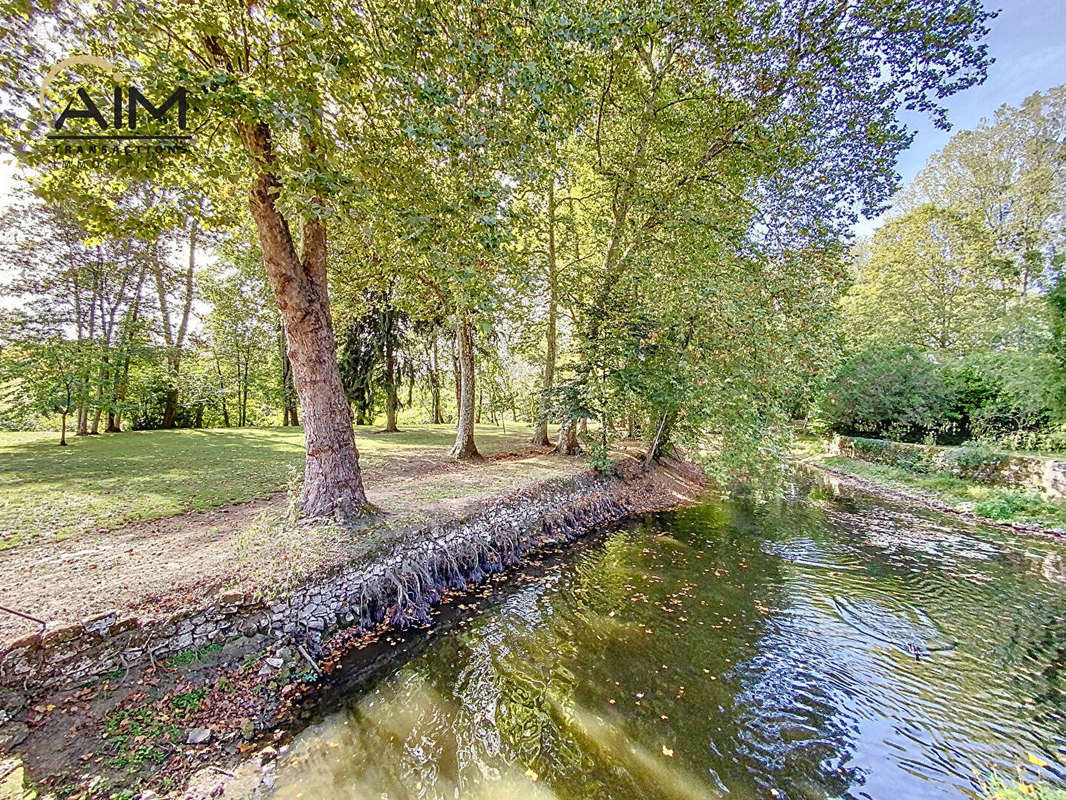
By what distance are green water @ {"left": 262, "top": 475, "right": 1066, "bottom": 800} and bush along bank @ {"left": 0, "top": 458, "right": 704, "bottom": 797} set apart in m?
0.56

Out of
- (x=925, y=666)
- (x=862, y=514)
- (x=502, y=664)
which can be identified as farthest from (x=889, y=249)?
(x=502, y=664)

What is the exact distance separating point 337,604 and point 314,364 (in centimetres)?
312

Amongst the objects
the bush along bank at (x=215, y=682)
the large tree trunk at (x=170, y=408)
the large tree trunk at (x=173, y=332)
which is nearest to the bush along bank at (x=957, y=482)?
the bush along bank at (x=215, y=682)

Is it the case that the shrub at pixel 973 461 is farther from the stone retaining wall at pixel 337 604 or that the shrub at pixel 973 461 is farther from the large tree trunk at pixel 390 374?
the large tree trunk at pixel 390 374

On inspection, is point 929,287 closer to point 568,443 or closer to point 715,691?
point 568,443

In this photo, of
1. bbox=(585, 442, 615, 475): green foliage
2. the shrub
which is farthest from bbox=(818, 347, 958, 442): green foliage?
bbox=(585, 442, 615, 475): green foliage

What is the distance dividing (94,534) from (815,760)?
28.2 ft

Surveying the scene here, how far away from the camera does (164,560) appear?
468 centimetres

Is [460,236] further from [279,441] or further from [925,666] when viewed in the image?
[279,441]

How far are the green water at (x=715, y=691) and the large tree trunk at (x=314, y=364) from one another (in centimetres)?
249

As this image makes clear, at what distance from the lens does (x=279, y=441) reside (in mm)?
14133

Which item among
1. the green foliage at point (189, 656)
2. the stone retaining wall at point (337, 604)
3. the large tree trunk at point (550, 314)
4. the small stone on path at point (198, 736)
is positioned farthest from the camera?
the large tree trunk at point (550, 314)

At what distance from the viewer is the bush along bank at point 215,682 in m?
2.77

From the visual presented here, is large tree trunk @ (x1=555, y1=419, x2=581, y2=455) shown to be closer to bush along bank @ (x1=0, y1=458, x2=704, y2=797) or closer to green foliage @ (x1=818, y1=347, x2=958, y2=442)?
bush along bank @ (x1=0, y1=458, x2=704, y2=797)
